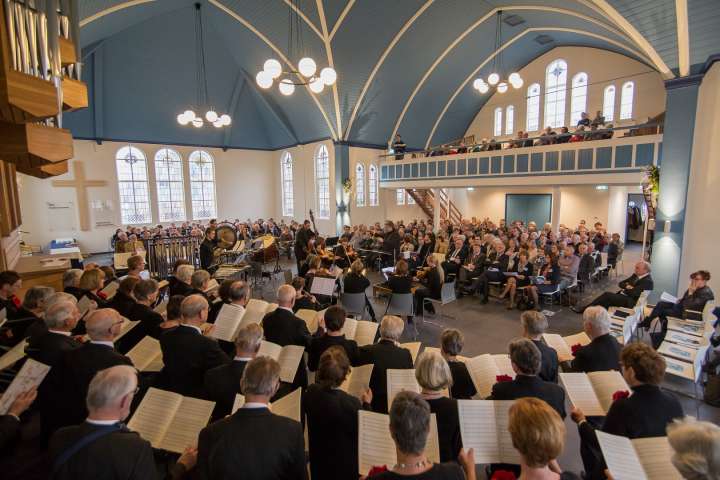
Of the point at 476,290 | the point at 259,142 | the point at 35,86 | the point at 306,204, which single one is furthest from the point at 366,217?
the point at 35,86

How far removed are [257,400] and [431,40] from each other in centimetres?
1523

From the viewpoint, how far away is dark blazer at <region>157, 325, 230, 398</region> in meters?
3.05

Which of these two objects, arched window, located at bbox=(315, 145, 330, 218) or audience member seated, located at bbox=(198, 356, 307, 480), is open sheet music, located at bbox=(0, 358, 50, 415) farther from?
arched window, located at bbox=(315, 145, 330, 218)

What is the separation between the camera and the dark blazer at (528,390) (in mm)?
2461

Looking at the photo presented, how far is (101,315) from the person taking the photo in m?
2.77

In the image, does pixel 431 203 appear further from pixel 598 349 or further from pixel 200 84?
pixel 598 349

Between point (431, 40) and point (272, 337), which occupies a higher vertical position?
point (431, 40)

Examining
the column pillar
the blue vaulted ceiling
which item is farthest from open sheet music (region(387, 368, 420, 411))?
the blue vaulted ceiling

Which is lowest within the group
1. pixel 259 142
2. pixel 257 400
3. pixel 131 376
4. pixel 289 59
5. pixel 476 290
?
pixel 476 290

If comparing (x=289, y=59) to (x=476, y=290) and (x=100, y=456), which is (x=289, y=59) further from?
(x=100, y=456)

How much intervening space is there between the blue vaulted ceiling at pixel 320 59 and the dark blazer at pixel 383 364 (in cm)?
1064

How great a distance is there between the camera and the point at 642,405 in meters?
2.29

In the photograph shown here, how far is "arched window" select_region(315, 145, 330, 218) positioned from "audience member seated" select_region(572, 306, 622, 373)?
50.1 ft

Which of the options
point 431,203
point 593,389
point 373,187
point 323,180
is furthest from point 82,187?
point 593,389
